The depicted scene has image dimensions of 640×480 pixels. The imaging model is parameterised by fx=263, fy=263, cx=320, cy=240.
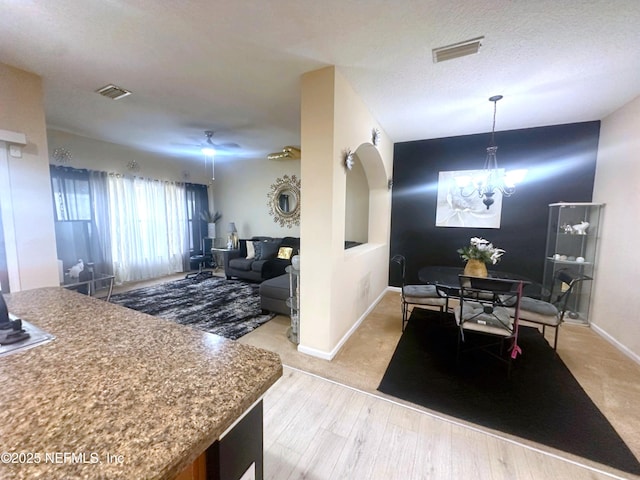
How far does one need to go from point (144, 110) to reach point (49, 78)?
0.86 meters

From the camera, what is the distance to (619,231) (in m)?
2.84

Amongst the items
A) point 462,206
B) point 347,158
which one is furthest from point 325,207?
point 462,206

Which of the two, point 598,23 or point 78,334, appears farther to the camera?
point 598,23

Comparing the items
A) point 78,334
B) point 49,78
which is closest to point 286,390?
point 78,334

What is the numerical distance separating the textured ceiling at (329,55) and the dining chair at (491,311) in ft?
5.86

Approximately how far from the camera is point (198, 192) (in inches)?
251

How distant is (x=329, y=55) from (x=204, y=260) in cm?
539

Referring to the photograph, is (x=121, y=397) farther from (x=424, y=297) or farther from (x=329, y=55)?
(x=424, y=297)

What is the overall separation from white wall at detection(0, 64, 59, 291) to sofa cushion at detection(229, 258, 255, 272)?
294 centimetres

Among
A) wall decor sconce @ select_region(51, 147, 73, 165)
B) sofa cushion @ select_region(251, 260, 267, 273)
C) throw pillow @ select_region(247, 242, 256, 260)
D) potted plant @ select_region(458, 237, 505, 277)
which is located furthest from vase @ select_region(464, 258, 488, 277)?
wall decor sconce @ select_region(51, 147, 73, 165)

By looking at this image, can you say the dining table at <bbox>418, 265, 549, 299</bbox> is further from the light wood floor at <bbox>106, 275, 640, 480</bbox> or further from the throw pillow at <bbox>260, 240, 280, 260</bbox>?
the throw pillow at <bbox>260, 240, 280, 260</bbox>

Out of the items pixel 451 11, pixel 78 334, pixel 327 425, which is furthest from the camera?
pixel 327 425

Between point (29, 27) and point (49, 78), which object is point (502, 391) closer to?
point (29, 27)

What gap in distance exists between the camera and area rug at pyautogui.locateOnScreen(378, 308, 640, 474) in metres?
1.63
